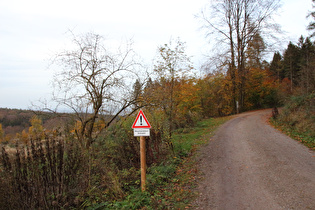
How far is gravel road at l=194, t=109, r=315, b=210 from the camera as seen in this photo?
431cm

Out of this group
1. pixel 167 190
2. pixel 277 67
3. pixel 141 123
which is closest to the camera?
pixel 167 190

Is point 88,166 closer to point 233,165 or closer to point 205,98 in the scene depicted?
point 233,165

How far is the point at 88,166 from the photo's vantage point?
5523 millimetres

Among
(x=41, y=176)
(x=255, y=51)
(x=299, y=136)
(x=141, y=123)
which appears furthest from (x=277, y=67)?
(x=41, y=176)

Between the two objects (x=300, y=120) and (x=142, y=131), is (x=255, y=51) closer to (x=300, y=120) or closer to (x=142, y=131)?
(x=300, y=120)

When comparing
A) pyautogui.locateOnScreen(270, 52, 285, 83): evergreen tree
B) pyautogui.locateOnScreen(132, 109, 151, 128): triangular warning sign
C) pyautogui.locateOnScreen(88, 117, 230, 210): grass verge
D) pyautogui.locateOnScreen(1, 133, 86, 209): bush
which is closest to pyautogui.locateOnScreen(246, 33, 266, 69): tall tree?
pyautogui.locateOnScreen(88, 117, 230, 210): grass verge

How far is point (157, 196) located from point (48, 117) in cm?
546

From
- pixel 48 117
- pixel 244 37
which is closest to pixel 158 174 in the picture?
pixel 48 117

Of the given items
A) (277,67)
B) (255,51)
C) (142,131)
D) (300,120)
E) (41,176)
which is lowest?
(41,176)

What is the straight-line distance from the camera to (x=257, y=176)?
5.57 meters

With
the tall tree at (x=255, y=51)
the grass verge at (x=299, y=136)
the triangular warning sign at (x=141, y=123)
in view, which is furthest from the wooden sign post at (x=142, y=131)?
the tall tree at (x=255, y=51)

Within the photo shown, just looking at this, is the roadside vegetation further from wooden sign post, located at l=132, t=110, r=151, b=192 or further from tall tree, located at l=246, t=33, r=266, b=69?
tall tree, located at l=246, t=33, r=266, b=69

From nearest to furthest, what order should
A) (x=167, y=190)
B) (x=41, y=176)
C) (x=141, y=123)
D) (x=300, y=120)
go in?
(x=41, y=176) < (x=167, y=190) < (x=141, y=123) < (x=300, y=120)

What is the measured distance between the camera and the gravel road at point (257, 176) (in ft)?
14.1
